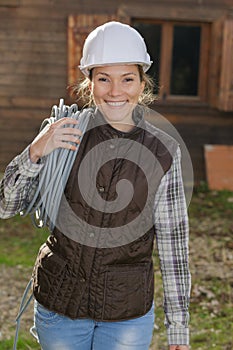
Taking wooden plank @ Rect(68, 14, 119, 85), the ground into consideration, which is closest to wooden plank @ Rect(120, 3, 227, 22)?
wooden plank @ Rect(68, 14, 119, 85)

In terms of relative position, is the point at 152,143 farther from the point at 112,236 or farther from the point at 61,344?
the point at 61,344

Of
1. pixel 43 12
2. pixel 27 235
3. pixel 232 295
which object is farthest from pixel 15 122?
pixel 232 295

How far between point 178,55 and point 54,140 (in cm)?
610

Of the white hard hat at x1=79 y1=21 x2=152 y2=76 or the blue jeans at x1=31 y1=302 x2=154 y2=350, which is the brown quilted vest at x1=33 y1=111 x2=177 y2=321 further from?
the white hard hat at x1=79 y1=21 x2=152 y2=76

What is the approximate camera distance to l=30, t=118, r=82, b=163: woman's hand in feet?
5.76

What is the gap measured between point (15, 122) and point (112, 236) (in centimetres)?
621

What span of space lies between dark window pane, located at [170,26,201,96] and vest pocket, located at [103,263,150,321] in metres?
6.07

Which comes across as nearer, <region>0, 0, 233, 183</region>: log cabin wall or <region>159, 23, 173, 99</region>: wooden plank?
<region>0, 0, 233, 183</region>: log cabin wall

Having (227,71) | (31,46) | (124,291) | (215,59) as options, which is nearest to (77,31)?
(31,46)

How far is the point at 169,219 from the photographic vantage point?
186 centimetres

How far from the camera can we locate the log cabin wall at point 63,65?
7.29 metres

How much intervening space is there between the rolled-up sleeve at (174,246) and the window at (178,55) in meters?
5.73

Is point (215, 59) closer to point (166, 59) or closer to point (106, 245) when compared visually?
point (166, 59)

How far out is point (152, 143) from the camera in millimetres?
1855
